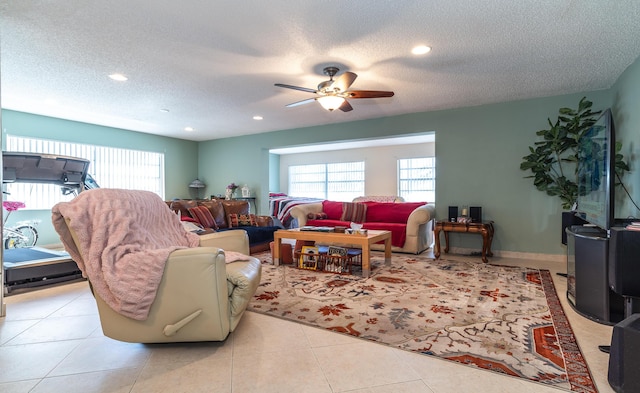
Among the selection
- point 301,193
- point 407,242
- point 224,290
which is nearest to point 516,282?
point 407,242

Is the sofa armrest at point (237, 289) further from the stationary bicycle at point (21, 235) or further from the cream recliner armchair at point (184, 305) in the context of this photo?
the stationary bicycle at point (21, 235)

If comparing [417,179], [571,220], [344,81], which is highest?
[344,81]

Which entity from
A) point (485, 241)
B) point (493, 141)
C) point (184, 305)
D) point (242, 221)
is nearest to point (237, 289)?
point (184, 305)

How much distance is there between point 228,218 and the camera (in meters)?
5.13

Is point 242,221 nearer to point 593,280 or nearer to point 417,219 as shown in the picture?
point 417,219

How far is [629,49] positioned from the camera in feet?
9.56

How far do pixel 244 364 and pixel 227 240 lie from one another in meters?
1.17

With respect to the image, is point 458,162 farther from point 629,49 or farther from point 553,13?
point 553,13

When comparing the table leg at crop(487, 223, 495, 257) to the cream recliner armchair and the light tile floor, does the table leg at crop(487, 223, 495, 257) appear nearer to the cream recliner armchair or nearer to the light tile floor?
the light tile floor

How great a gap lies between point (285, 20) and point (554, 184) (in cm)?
417

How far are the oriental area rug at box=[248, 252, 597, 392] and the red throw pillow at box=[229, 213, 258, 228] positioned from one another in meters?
1.45

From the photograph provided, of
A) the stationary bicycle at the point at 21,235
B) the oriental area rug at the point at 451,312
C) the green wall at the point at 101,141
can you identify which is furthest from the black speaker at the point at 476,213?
the green wall at the point at 101,141

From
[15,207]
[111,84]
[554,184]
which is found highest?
[111,84]

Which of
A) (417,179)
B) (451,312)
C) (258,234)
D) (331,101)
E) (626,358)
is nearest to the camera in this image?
(626,358)
